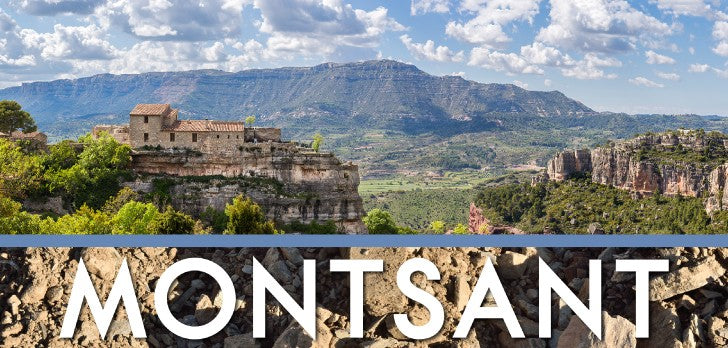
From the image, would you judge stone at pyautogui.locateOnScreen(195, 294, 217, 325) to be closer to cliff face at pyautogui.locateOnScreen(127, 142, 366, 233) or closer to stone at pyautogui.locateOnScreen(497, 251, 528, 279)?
stone at pyautogui.locateOnScreen(497, 251, 528, 279)

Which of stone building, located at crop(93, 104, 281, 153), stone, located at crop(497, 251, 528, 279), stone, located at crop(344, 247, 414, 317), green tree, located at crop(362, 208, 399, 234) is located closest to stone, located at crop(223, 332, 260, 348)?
stone, located at crop(344, 247, 414, 317)

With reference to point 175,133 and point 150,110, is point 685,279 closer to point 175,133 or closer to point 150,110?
point 175,133

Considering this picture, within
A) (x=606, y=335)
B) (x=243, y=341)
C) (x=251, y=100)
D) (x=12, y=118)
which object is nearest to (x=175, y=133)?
(x=12, y=118)

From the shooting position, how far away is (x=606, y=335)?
794 centimetres

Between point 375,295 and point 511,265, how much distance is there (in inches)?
64.2

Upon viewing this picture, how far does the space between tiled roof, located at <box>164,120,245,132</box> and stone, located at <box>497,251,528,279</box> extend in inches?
1314

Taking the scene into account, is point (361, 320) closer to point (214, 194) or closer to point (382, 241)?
point (382, 241)

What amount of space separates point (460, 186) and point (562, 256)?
339ft

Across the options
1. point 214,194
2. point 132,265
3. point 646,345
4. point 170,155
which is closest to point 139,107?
→ point 170,155

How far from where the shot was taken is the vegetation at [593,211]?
5541 cm

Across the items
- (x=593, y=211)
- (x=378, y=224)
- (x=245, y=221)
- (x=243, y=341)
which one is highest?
(x=243, y=341)

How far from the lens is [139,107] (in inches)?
1582

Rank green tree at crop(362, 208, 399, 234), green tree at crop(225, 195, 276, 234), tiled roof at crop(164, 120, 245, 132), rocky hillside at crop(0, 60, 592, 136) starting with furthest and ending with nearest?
1. rocky hillside at crop(0, 60, 592, 136)
2. tiled roof at crop(164, 120, 245, 132)
3. green tree at crop(362, 208, 399, 234)
4. green tree at crop(225, 195, 276, 234)

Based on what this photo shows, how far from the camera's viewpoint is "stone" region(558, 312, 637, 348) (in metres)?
7.91
